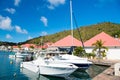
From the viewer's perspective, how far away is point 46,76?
28.0 m

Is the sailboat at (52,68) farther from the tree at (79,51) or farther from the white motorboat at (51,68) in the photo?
the tree at (79,51)

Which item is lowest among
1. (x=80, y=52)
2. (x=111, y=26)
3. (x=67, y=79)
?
(x=67, y=79)

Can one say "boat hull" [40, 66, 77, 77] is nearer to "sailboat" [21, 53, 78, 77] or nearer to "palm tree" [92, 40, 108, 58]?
"sailboat" [21, 53, 78, 77]

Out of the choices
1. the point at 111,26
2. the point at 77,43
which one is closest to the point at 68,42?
the point at 77,43

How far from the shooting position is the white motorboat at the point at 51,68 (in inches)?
1024

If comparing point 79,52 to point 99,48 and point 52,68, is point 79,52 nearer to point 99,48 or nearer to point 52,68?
point 99,48

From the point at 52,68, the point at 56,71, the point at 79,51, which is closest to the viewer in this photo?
the point at 56,71

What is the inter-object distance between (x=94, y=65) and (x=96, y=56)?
32.1ft

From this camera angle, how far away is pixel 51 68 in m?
26.9

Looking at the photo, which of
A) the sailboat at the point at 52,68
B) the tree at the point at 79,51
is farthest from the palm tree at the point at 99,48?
the sailboat at the point at 52,68

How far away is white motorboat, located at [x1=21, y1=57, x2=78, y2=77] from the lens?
26.0 m

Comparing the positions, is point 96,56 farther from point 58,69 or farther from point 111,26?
point 111,26

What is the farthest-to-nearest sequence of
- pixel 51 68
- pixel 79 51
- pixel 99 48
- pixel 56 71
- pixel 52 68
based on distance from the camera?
pixel 79 51, pixel 99 48, pixel 51 68, pixel 52 68, pixel 56 71

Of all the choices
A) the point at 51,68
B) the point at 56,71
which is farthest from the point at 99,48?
the point at 56,71
